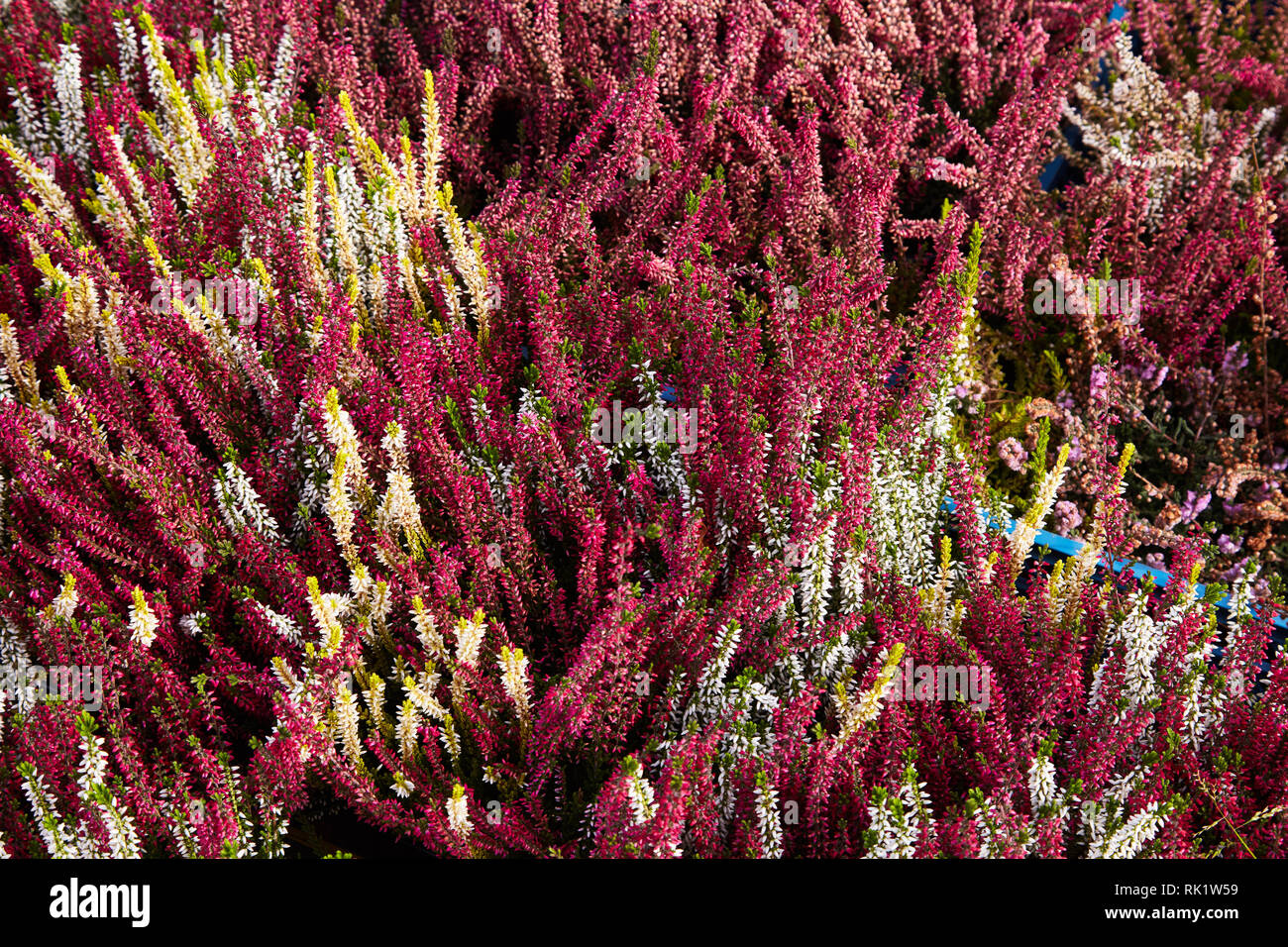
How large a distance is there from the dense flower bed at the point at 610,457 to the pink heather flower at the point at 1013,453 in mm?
104

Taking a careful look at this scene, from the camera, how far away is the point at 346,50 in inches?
113

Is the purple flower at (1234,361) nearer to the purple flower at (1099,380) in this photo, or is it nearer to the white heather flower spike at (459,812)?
the purple flower at (1099,380)

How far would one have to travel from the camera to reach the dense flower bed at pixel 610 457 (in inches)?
66.3

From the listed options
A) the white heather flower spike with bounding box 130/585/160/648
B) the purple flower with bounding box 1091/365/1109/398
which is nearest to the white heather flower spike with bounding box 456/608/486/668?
the white heather flower spike with bounding box 130/585/160/648

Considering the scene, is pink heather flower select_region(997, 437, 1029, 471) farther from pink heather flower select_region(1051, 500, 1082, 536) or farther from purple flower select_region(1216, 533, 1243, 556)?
purple flower select_region(1216, 533, 1243, 556)

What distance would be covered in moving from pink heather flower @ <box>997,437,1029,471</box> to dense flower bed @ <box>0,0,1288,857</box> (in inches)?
4.1

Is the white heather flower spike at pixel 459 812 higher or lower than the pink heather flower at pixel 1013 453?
lower

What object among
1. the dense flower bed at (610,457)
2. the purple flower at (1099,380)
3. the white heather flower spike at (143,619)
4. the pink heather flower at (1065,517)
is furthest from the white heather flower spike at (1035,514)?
the white heather flower spike at (143,619)

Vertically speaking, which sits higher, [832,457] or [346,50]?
→ [346,50]

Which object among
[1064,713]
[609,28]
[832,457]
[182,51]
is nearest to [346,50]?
[182,51]

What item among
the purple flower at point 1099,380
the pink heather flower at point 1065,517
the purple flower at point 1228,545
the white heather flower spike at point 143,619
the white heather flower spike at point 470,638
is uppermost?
the purple flower at point 1099,380
